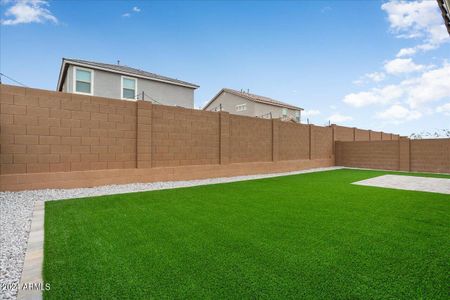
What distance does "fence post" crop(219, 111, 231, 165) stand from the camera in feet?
33.4

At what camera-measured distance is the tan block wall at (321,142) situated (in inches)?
599

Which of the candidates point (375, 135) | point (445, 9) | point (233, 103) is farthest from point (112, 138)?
point (375, 135)

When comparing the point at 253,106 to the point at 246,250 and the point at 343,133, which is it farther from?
the point at 246,250

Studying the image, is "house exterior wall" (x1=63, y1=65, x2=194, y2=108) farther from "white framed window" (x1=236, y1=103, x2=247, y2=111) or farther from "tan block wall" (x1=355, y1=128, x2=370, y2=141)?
"tan block wall" (x1=355, y1=128, x2=370, y2=141)

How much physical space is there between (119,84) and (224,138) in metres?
8.25

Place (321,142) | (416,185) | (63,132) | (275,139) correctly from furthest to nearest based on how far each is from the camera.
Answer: (321,142) → (275,139) → (416,185) → (63,132)

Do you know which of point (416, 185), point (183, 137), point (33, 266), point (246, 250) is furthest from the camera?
point (183, 137)

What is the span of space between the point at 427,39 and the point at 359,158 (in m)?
7.92

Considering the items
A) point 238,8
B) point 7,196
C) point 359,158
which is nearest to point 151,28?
point 238,8

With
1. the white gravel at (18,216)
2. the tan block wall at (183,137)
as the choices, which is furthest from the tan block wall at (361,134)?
the white gravel at (18,216)

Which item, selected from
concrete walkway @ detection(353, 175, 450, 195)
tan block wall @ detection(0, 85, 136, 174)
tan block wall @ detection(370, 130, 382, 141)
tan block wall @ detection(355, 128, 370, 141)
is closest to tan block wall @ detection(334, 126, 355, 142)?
tan block wall @ detection(355, 128, 370, 141)

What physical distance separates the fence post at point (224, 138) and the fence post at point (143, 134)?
312 cm

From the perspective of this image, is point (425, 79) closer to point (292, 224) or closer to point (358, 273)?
point (292, 224)

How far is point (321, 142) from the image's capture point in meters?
15.9
